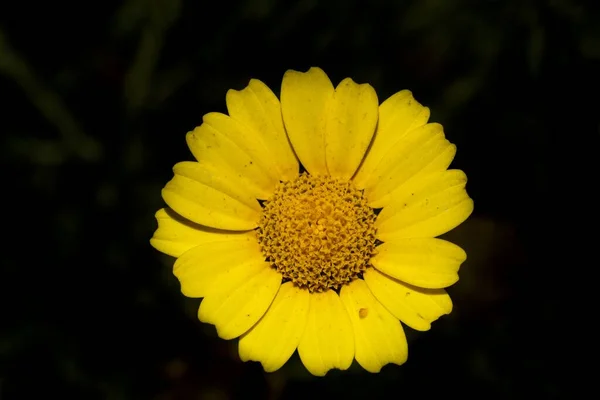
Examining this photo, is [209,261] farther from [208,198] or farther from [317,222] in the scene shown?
[317,222]

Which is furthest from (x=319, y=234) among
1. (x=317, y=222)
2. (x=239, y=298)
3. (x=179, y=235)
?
(x=179, y=235)

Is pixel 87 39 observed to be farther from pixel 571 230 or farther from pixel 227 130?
pixel 571 230

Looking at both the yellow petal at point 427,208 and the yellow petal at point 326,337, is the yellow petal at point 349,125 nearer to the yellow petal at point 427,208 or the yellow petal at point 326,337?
the yellow petal at point 427,208

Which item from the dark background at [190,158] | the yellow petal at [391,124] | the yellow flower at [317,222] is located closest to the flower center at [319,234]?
the yellow flower at [317,222]

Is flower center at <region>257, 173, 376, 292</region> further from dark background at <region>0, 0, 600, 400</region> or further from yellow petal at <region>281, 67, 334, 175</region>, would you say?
dark background at <region>0, 0, 600, 400</region>

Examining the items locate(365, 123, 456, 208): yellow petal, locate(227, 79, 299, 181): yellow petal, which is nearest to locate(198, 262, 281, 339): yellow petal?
locate(227, 79, 299, 181): yellow petal
